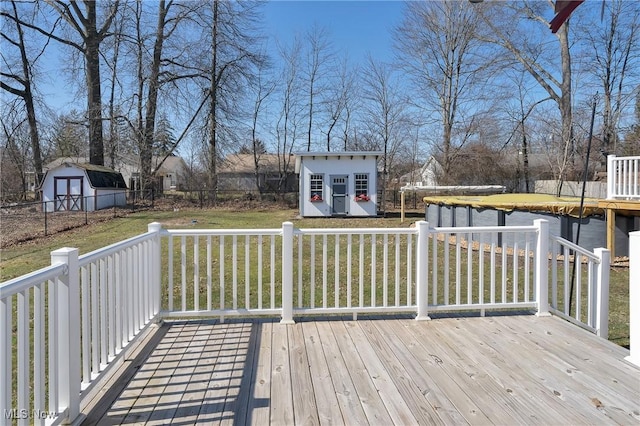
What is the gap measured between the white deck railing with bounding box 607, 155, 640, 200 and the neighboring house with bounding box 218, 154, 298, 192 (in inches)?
767

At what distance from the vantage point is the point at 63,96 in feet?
62.0

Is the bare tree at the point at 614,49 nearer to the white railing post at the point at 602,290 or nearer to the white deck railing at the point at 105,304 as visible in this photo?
the white railing post at the point at 602,290

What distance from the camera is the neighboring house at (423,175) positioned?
2164 cm

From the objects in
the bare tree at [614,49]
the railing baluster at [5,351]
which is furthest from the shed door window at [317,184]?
the railing baluster at [5,351]

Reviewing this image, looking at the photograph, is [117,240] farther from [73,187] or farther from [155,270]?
[73,187]

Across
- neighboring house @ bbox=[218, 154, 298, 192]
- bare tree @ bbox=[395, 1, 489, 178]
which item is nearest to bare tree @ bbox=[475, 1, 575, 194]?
bare tree @ bbox=[395, 1, 489, 178]

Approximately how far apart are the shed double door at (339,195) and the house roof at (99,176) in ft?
34.7

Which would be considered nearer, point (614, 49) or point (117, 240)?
point (117, 240)

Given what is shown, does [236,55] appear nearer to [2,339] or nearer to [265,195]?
[265,195]

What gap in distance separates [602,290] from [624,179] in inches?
218

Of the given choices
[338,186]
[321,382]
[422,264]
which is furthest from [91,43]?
[321,382]

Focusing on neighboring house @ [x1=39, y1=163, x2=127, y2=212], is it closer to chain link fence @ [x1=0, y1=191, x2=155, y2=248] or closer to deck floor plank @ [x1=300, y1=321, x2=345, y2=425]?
chain link fence @ [x1=0, y1=191, x2=155, y2=248]

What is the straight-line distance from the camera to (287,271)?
3.16 metres

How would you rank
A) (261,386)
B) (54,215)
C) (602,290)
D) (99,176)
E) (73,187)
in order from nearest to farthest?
(261,386)
(602,290)
(54,215)
(73,187)
(99,176)
